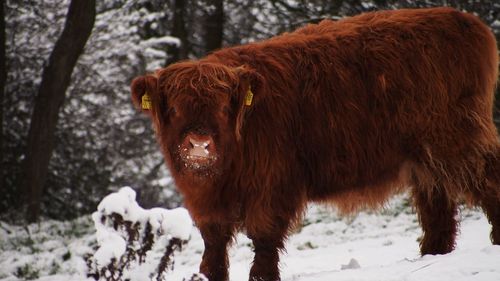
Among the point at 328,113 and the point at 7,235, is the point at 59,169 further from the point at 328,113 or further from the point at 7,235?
the point at 328,113

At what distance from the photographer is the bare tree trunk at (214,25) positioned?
11695 millimetres

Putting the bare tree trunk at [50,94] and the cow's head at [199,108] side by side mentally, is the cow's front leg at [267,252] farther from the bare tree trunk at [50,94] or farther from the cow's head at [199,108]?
the bare tree trunk at [50,94]

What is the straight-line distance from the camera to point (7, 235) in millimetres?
9852

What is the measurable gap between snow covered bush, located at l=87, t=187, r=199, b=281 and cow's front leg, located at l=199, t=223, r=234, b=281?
1.27 meters

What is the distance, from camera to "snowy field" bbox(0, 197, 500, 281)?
4.23 meters

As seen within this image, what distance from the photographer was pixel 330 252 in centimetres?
730

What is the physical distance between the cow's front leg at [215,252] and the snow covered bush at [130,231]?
4.15ft

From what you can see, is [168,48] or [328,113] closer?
[328,113]

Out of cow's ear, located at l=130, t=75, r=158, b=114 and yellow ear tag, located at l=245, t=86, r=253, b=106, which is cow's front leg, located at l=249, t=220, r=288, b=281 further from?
cow's ear, located at l=130, t=75, r=158, b=114

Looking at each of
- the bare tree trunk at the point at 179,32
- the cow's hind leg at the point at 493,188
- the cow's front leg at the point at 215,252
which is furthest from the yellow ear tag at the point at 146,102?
the bare tree trunk at the point at 179,32

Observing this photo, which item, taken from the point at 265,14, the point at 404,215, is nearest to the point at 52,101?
the point at 265,14

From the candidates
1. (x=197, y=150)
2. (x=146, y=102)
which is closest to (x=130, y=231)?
(x=197, y=150)

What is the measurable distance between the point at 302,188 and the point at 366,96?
0.85 metres

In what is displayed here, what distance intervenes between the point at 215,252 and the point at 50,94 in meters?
6.37
